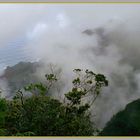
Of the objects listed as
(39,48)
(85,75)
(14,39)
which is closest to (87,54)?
(85,75)

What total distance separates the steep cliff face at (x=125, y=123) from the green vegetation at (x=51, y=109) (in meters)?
0.12

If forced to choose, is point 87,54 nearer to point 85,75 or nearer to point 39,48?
point 85,75

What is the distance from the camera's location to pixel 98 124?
2.87 meters

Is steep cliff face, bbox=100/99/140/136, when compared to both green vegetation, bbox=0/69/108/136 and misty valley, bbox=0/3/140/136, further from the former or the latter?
green vegetation, bbox=0/69/108/136

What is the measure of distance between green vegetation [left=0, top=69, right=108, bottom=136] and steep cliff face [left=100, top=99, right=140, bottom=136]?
123 mm

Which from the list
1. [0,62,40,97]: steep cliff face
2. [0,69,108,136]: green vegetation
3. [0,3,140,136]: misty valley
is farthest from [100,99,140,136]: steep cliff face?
[0,62,40,97]: steep cliff face

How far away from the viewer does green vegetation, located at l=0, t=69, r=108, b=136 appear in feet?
9.48

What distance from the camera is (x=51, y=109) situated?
9.61ft

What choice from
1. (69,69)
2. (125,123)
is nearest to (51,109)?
(69,69)

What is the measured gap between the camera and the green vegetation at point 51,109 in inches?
114

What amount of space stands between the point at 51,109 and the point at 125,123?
20.2 inches

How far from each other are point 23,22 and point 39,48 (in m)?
0.22

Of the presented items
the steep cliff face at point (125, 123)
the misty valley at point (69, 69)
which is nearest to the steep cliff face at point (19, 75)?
the misty valley at point (69, 69)

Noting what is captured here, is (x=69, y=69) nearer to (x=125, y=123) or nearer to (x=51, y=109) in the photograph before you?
(x=51, y=109)
